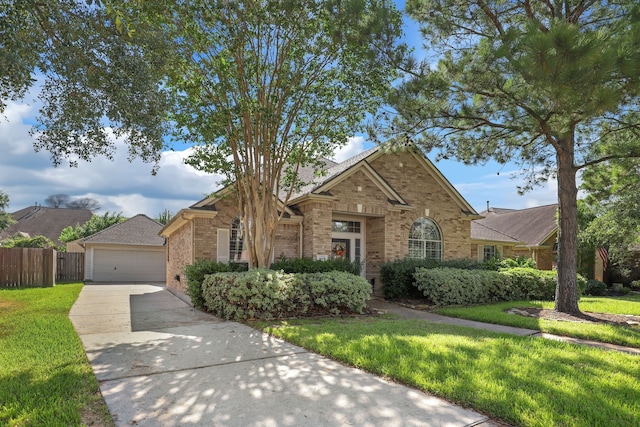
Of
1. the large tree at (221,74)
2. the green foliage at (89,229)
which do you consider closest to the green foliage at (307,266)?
the large tree at (221,74)

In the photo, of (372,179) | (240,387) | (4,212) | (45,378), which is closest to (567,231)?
(372,179)

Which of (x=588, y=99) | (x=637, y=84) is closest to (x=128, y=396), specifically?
(x=588, y=99)

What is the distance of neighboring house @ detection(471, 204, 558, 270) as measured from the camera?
21427mm

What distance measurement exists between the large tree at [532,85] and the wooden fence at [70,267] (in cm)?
2168

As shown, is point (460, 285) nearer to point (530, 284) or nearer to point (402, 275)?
point (402, 275)

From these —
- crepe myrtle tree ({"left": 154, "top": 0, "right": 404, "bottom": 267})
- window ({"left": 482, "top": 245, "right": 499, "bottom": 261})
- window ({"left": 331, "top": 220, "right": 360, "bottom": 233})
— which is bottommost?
window ({"left": 482, "top": 245, "right": 499, "bottom": 261})

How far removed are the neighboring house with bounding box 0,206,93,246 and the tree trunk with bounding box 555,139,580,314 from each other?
40346 millimetres

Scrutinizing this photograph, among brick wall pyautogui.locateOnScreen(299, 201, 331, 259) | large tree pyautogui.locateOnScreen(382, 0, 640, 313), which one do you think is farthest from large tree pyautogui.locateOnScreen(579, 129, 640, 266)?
brick wall pyautogui.locateOnScreen(299, 201, 331, 259)

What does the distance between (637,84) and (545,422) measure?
19.6 ft

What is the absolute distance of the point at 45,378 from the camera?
4.52 m

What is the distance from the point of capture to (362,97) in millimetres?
11195

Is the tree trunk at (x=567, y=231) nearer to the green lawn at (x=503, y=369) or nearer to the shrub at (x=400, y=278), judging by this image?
the green lawn at (x=503, y=369)

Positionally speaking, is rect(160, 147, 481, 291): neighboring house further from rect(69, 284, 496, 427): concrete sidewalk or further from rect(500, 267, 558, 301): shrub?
rect(69, 284, 496, 427): concrete sidewalk

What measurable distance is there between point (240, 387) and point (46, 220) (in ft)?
150
